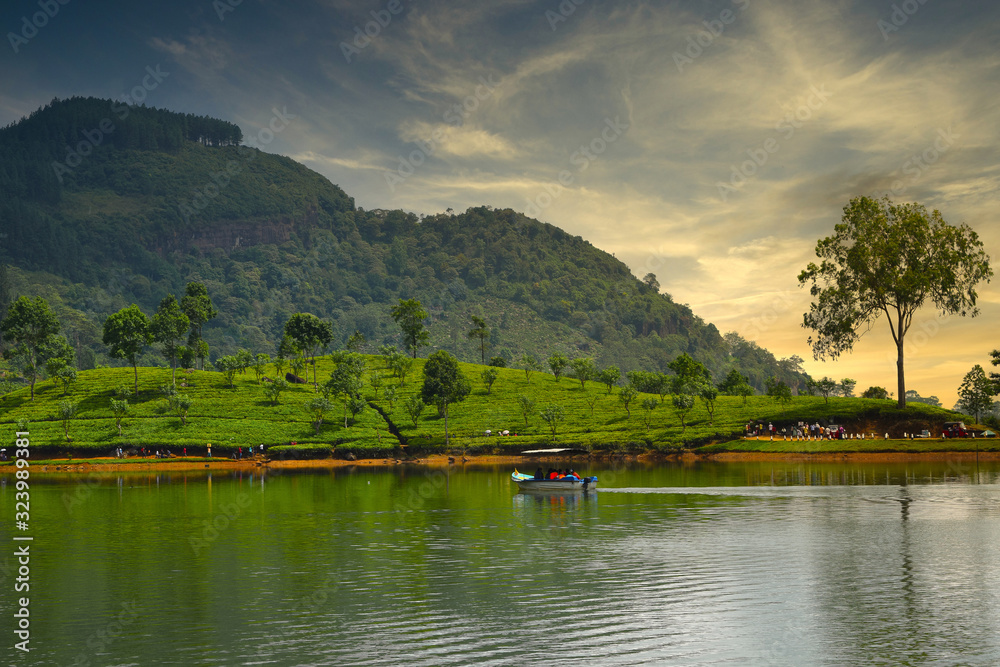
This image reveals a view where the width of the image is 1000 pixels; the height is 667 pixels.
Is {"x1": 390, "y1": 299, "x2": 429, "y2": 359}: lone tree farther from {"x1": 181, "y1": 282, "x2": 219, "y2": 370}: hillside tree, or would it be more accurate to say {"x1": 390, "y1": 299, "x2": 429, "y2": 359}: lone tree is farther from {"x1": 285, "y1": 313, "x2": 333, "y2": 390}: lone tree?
{"x1": 181, "y1": 282, "x2": 219, "y2": 370}: hillside tree

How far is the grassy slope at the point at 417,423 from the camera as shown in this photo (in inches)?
4373

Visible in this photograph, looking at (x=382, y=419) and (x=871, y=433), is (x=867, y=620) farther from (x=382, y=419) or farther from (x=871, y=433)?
(x=382, y=419)

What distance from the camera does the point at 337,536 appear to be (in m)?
43.3

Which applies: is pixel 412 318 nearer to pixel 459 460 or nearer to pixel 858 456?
pixel 459 460

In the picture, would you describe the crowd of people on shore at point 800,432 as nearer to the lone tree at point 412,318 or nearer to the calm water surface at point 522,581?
the calm water surface at point 522,581

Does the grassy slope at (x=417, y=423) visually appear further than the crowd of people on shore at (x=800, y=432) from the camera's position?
Yes

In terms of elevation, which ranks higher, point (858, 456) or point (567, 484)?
point (567, 484)

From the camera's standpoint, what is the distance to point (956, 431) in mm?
103625

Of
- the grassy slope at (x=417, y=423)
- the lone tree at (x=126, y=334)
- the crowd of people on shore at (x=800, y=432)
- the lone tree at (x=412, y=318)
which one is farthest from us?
the lone tree at (x=412, y=318)

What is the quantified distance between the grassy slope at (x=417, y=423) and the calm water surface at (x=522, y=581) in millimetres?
53093

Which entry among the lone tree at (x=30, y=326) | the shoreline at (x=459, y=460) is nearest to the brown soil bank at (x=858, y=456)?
the shoreline at (x=459, y=460)

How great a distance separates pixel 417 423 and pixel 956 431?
82.2 m

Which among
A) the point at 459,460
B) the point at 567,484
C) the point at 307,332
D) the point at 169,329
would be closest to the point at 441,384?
the point at 459,460

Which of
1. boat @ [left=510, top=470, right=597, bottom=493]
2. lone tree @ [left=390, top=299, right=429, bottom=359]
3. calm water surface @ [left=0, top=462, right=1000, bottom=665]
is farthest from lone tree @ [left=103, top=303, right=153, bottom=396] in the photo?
boat @ [left=510, top=470, right=597, bottom=493]
